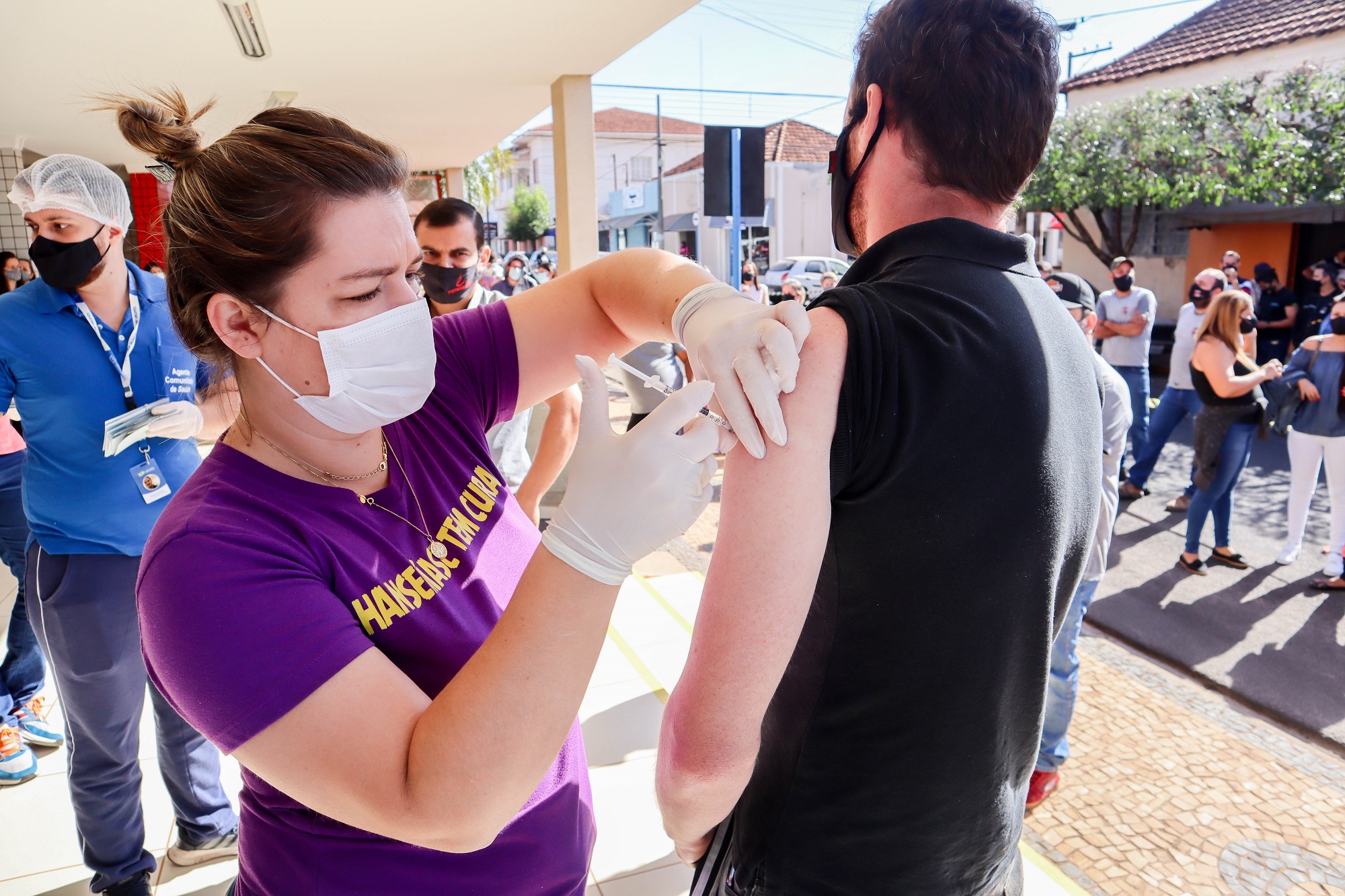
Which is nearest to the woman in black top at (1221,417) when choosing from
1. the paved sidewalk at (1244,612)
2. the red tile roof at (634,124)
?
the paved sidewalk at (1244,612)

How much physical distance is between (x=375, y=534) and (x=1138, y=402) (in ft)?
22.1

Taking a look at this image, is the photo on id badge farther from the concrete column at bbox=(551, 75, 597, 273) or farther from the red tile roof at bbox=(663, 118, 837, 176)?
the red tile roof at bbox=(663, 118, 837, 176)

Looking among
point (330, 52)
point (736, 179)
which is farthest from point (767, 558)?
point (330, 52)

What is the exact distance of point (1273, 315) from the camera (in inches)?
359

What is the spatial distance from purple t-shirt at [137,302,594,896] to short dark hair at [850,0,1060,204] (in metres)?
0.80

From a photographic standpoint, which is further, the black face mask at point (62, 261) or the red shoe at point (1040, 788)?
the red shoe at point (1040, 788)

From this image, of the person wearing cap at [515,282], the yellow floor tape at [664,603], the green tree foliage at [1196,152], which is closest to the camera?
the yellow floor tape at [664,603]

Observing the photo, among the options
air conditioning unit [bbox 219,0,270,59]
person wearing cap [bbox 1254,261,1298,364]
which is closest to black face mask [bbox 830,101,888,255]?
air conditioning unit [bbox 219,0,270,59]

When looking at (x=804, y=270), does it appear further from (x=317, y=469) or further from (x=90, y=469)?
(x=317, y=469)

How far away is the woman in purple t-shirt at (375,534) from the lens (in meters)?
0.82

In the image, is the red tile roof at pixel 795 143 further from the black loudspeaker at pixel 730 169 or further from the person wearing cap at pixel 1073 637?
the person wearing cap at pixel 1073 637

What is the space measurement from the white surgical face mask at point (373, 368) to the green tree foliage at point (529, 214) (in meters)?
42.2

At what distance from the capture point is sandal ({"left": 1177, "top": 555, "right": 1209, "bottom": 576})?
15.6 ft

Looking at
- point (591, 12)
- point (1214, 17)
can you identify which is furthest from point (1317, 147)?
point (591, 12)
